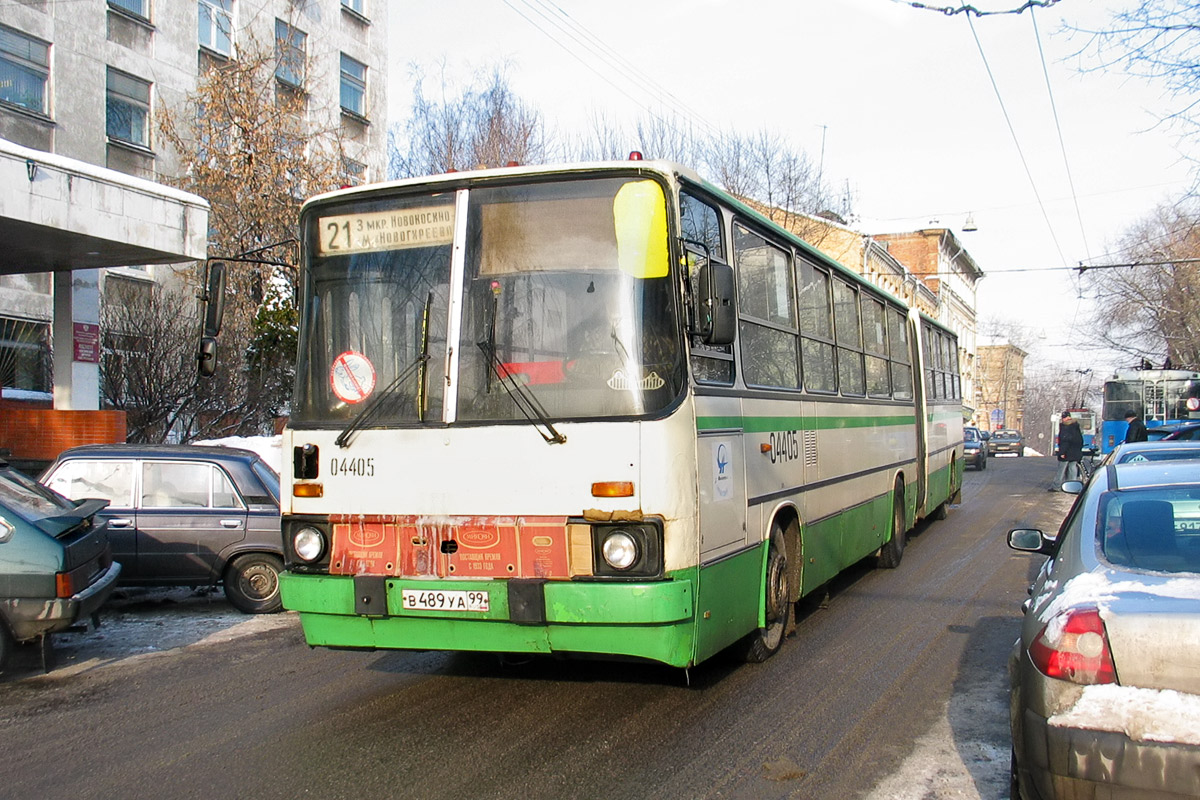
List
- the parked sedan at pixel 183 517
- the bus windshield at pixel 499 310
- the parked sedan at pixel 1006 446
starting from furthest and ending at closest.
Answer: the parked sedan at pixel 1006 446
the parked sedan at pixel 183 517
the bus windshield at pixel 499 310

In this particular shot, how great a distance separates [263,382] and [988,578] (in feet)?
44.8

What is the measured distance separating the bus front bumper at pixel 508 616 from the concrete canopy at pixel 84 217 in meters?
8.64

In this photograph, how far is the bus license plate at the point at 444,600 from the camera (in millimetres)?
5343

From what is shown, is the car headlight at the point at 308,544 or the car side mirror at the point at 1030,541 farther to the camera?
the car headlight at the point at 308,544

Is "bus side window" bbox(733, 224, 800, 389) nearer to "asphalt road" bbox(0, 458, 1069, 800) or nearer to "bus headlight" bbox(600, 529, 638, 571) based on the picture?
"bus headlight" bbox(600, 529, 638, 571)

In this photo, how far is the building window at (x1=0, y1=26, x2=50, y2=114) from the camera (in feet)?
72.7

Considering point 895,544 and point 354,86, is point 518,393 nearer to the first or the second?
point 895,544

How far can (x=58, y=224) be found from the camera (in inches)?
A: 485

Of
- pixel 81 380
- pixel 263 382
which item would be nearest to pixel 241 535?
pixel 81 380

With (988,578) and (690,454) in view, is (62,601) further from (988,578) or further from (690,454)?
(988,578)

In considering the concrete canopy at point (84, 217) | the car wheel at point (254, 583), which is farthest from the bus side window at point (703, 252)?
the concrete canopy at point (84, 217)

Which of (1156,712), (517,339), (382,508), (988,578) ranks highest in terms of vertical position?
(517,339)

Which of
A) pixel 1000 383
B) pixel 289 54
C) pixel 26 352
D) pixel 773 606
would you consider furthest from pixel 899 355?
pixel 1000 383

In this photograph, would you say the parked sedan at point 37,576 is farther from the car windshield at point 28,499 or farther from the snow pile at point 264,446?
the snow pile at point 264,446
